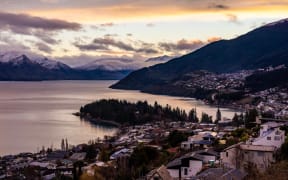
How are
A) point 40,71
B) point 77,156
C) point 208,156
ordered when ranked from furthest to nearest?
point 40,71, point 77,156, point 208,156

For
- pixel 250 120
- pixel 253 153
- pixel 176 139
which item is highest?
pixel 253 153

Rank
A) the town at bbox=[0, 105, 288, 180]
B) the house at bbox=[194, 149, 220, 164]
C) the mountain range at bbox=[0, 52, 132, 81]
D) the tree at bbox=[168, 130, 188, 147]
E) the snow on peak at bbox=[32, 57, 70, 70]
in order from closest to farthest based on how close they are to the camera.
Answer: the town at bbox=[0, 105, 288, 180] → the house at bbox=[194, 149, 220, 164] → the tree at bbox=[168, 130, 188, 147] → the mountain range at bbox=[0, 52, 132, 81] → the snow on peak at bbox=[32, 57, 70, 70]

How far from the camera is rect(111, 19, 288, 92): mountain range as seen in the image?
237 feet

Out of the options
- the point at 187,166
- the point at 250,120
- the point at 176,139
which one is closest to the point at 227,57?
the point at 250,120

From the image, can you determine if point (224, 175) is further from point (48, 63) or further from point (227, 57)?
point (48, 63)

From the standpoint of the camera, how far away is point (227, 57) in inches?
3211

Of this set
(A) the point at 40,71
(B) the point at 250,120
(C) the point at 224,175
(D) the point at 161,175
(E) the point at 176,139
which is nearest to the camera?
(C) the point at 224,175

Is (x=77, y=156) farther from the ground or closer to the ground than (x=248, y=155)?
closer to the ground

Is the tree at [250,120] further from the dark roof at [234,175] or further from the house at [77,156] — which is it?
the dark roof at [234,175]

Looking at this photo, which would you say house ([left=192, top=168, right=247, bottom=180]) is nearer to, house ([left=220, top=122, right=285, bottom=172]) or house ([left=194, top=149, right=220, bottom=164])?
house ([left=220, top=122, right=285, bottom=172])

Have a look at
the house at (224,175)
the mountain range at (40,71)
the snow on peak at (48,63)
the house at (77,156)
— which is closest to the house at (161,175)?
the house at (224,175)

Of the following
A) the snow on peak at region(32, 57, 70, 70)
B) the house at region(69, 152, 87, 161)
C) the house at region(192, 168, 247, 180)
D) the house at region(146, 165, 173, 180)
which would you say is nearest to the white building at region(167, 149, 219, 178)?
the house at region(146, 165, 173, 180)

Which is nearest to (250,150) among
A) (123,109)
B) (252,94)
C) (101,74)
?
(123,109)

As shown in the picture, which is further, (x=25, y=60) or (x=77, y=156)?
(x=25, y=60)
